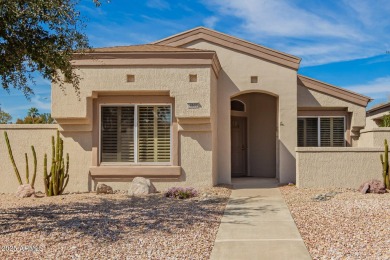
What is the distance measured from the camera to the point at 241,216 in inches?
380

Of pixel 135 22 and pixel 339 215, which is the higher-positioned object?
pixel 135 22

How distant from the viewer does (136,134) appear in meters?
13.8

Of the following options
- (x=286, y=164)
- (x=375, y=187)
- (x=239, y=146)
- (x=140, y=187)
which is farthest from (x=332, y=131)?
(x=140, y=187)

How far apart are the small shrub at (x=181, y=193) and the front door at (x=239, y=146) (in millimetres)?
6000

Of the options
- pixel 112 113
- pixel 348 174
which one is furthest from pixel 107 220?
pixel 348 174

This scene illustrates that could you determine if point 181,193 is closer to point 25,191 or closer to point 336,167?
point 25,191

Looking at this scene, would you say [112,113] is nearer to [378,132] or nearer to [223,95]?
[223,95]

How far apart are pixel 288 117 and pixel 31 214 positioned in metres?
9.70

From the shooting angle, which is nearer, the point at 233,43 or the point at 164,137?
the point at 164,137

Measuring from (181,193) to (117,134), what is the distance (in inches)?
130

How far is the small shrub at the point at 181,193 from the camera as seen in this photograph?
12031 mm

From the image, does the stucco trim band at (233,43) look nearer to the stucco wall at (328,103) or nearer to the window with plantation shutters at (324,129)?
the stucco wall at (328,103)

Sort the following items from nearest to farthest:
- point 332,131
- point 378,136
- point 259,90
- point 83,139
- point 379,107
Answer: point 83,139 < point 378,136 < point 259,90 < point 332,131 < point 379,107

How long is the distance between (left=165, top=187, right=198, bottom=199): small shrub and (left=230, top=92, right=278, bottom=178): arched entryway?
5.97 meters
